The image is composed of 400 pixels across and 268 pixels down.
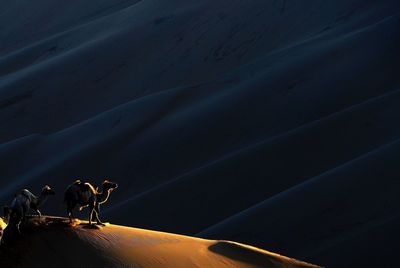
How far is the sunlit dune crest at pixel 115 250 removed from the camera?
6.50 m

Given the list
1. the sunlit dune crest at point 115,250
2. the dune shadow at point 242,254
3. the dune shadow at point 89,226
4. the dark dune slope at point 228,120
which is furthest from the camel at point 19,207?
the dark dune slope at point 228,120

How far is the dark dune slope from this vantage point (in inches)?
491

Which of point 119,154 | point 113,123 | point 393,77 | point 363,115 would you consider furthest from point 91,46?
point 363,115

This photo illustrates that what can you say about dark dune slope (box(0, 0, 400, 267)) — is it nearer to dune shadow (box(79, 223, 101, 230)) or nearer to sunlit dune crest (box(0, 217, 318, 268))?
sunlit dune crest (box(0, 217, 318, 268))

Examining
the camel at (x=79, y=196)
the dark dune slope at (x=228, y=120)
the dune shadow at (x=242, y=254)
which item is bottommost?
the dark dune slope at (x=228, y=120)

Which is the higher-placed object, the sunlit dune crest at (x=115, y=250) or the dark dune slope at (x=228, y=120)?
the sunlit dune crest at (x=115, y=250)

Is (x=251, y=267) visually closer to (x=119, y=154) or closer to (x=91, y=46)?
(x=119, y=154)

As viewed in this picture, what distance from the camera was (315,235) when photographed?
1174 cm

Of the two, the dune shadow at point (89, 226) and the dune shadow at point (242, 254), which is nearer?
the dune shadow at point (89, 226)

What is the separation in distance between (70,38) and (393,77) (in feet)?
57.0

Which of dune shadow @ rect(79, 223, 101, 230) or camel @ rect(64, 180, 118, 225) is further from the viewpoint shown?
dune shadow @ rect(79, 223, 101, 230)

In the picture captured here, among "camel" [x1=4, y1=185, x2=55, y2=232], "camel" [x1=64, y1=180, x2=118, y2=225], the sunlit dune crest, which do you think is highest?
"camel" [x1=4, y1=185, x2=55, y2=232]

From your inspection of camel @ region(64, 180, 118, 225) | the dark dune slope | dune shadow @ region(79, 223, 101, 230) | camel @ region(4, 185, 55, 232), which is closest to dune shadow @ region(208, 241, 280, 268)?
dune shadow @ region(79, 223, 101, 230)

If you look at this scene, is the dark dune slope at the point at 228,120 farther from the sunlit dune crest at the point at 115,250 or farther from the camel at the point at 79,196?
the camel at the point at 79,196
